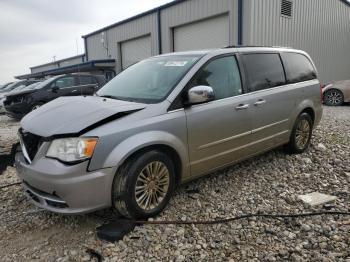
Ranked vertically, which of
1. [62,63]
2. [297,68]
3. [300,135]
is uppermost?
[62,63]

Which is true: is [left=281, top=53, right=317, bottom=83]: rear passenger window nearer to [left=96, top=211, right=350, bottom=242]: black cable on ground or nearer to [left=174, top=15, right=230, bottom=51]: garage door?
[left=96, top=211, right=350, bottom=242]: black cable on ground

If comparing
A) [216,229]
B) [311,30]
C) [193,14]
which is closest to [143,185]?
[216,229]

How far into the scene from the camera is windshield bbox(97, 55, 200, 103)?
380 cm

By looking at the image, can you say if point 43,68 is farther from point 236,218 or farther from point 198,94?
point 236,218

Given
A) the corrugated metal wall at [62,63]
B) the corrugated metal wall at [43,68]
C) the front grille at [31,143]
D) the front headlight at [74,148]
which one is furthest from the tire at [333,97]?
the corrugated metal wall at [43,68]

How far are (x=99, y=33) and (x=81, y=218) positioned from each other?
958 inches

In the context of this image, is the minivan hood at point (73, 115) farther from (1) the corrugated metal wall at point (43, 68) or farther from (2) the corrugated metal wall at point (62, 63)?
(1) the corrugated metal wall at point (43, 68)

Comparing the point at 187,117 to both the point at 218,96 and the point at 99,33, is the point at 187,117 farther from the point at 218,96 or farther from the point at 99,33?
the point at 99,33

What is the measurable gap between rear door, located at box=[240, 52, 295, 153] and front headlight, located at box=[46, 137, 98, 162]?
2.31 metres

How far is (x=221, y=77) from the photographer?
422 centimetres

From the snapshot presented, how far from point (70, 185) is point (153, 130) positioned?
943 millimetres

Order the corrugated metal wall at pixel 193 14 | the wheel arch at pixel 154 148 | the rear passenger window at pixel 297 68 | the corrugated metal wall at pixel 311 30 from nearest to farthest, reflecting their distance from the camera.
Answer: the wheel arch at pixel 154 148
the rear passenger window at pixel 297 68
the corrugated metal wall at pixel 311 30
the corrugated metal wall at pixel 193 14

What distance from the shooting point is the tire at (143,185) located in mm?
3254

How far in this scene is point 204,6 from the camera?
51.1 feet
